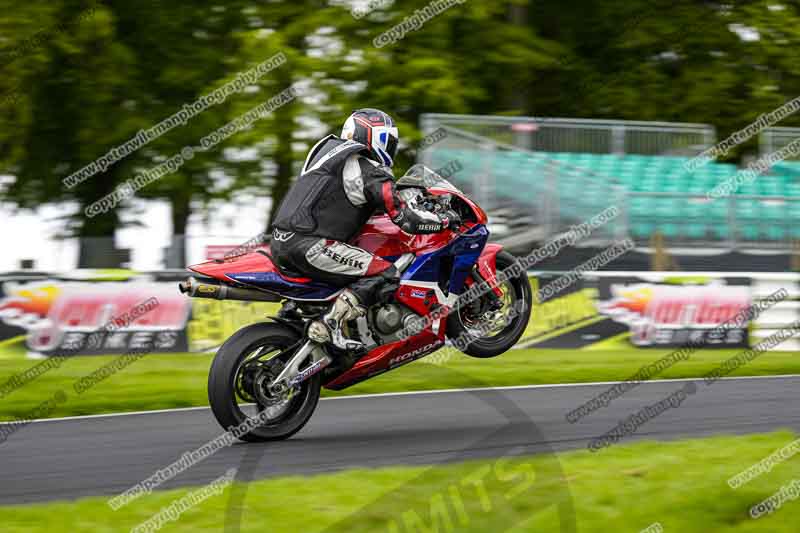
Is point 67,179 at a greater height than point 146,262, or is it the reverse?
point 146,262

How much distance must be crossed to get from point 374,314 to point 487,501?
254cm

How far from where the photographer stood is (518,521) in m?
5.77

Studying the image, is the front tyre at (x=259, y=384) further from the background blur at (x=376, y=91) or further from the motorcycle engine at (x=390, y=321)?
the background blur at (x=376, y=91)

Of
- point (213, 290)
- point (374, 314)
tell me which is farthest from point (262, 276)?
point (374, 314)

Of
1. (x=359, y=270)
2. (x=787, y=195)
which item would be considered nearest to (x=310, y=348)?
(x=359, y=270)

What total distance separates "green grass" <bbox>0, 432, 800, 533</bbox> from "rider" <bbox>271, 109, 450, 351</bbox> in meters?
1.53

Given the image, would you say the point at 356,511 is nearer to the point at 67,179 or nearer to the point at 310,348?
the point at 310,348

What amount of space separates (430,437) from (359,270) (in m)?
1.29

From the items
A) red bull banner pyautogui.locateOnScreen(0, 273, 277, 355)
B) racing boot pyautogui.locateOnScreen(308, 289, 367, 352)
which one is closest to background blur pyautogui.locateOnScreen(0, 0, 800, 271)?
red bull banner pyautogui.locateOnScreen(0, 273, 277, 355)

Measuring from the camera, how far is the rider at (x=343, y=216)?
806cm

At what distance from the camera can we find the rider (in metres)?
8.06

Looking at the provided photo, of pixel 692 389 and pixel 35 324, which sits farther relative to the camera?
pixel 35 324

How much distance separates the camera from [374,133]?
819cm

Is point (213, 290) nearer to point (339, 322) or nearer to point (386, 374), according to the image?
point (339, 322)
